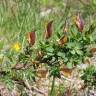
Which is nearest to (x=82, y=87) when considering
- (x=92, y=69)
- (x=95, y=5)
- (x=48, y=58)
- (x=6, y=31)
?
(x=92, y=69)

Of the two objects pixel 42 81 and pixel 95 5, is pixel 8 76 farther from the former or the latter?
pixel 95 5

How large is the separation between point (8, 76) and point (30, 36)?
0.30 meters

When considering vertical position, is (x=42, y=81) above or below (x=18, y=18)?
below

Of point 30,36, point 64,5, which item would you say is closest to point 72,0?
point 64,5

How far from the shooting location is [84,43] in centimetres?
222

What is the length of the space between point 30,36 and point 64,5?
2.50m

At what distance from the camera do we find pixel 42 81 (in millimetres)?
2908

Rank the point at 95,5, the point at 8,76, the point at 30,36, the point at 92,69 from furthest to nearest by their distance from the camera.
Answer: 1. the point at 95,5
2. the point at 92,69
3. the point at 8,76
4. the point at 30,36

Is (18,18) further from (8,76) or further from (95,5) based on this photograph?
(8,76)

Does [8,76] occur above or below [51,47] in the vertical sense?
below

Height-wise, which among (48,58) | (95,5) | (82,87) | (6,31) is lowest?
(82,87)

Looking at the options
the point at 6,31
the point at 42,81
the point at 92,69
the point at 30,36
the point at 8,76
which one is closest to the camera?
the point at 30,36

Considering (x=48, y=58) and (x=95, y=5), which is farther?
(x=95, y=5)

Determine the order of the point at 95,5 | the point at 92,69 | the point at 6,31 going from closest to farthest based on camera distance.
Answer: the point at 92,69
the point at 6,31
the point at 95,5
